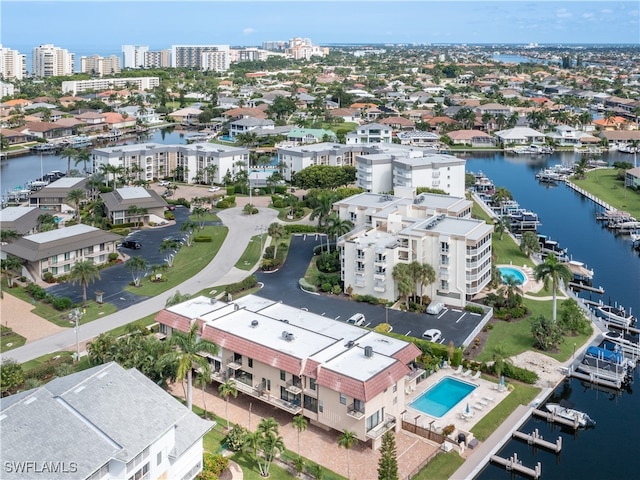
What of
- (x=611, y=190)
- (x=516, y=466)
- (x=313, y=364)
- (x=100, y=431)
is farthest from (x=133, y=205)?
(x=611, y=190)

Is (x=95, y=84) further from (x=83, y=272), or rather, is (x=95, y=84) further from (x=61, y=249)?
(x=83, y=272)

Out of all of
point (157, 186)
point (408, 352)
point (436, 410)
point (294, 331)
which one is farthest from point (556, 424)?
point (157, 186)

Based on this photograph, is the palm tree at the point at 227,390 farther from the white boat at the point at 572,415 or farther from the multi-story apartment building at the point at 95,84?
the multi-story apartment building at the point at 95,84

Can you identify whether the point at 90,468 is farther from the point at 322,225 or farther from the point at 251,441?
the point at 322,225

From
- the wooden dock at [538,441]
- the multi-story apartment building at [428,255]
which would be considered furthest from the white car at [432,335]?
the wooden dock at [538,441]

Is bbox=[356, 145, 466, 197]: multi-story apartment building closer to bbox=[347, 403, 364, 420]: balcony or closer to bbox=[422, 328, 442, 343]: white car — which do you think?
bbox=[422, 328, 442, 343]: white car
